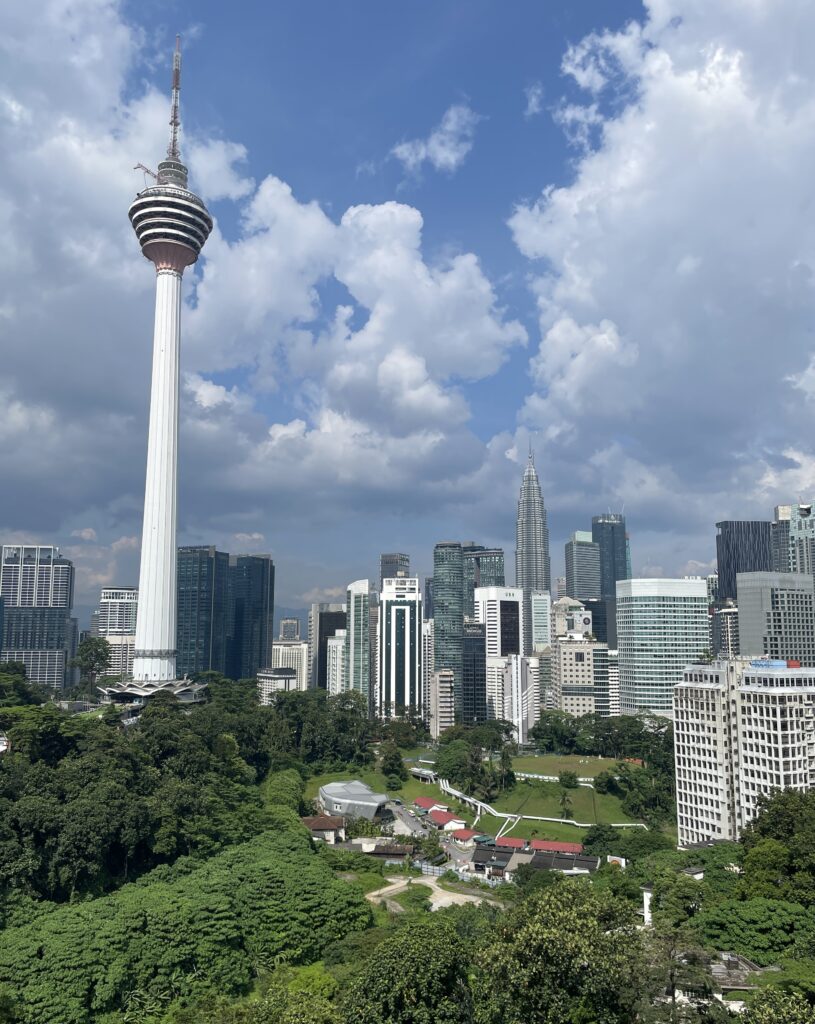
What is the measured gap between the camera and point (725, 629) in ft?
554

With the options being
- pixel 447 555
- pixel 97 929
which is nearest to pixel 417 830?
pixel 97 929

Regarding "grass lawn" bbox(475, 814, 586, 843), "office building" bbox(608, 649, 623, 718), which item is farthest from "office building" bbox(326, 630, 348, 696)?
"grass lawn" bbox(475, 814, 586, 843)

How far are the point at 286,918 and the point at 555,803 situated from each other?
150 ft

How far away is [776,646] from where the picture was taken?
13525 centimetres

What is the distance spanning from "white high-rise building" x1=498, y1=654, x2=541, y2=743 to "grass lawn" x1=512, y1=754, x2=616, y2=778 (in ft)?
73.8

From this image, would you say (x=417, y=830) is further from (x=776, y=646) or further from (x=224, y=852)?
(x=776, y=646)

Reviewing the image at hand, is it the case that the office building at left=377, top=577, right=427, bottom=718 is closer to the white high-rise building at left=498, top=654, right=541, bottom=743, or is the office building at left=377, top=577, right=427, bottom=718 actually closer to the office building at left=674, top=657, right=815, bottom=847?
the white high-rise building at left=498, top=654, right=541, bottom=743

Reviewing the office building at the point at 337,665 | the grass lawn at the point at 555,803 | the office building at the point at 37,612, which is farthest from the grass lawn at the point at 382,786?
the office building at the point at 37,612

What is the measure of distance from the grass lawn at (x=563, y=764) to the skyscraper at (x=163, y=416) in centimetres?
4403

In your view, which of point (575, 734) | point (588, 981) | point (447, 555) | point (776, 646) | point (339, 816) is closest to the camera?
point (588, 981)

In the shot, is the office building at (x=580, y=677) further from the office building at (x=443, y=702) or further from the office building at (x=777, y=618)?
the office building at (x=777, y=618)

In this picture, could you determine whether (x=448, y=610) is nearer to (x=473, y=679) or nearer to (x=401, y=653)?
(x=473, y=679)

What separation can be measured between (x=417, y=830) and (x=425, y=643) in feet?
292

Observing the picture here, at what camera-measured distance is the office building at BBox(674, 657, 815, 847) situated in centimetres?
5753
